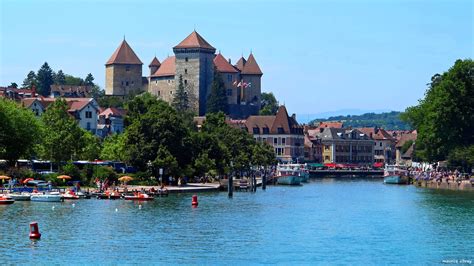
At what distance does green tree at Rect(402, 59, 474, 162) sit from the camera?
142000mm

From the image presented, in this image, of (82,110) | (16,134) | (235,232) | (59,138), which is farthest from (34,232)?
(82,110)

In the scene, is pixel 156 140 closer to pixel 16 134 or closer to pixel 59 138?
pixel 59 138

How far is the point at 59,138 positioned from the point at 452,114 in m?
52.0

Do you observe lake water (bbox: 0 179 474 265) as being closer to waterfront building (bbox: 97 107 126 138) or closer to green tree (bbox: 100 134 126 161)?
green tree (bbox: 100 134 126 161)

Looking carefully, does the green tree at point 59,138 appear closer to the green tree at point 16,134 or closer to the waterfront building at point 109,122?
the green tree at point 16,134

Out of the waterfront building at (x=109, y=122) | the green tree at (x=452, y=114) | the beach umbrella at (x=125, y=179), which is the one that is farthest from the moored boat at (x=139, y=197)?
the waterfront building at (x=109, y=122)

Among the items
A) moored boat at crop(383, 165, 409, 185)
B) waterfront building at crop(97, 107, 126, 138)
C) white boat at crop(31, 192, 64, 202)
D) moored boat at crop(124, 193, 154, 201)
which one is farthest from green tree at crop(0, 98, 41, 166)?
Result: waterfront building at crop(97, 107, 126, 138)

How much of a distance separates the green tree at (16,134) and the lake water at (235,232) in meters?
13.4

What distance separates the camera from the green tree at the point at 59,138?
367 feet

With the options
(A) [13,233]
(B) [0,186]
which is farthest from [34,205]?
(A) [13,233]

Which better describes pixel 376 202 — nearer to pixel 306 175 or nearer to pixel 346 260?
pixel 346 260

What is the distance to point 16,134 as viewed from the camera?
103 metres

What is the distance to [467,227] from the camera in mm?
77375

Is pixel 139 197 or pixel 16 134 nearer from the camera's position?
pixel 139 197
